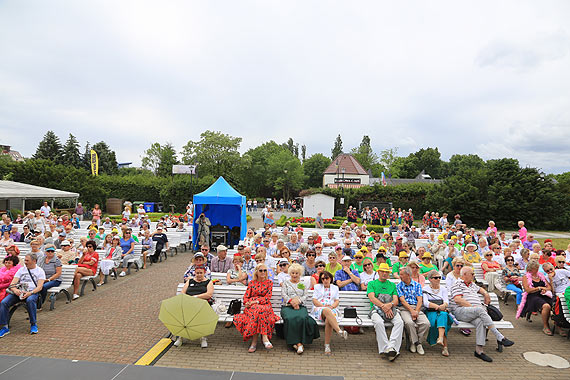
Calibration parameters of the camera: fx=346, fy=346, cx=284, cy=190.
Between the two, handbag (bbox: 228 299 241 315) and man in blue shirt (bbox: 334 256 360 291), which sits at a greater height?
man in blue shirt (bbox: 334 256 360 291)

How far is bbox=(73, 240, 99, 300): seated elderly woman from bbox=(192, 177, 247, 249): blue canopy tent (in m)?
5.65

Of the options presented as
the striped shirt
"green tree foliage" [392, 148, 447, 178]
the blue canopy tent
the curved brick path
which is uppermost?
"green tree foliage" [392, 148, 447, 178]

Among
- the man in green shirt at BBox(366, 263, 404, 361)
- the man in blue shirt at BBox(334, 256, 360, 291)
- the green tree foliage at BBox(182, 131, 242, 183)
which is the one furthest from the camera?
the green tree foliage at BBox(182, 131, 242, 183)

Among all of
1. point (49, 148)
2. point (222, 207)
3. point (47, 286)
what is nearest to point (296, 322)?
point (47, 286)

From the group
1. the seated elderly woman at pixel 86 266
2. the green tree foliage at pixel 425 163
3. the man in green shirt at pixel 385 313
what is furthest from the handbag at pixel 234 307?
the green tree foliage at pixel 425 163

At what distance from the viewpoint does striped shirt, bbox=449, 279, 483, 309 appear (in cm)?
606

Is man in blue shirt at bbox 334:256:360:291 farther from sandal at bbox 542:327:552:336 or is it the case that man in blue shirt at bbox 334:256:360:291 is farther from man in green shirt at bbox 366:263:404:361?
sandal at bbox 542:327:552:336

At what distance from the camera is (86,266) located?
8.38 metres

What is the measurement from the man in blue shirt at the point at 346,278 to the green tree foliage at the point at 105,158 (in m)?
58.7

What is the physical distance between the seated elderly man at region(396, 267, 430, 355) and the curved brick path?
13.8ft

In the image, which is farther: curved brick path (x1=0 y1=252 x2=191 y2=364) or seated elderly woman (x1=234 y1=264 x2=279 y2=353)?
seated elderly woman (x1=234 y1=264 x2=279 y2=353)

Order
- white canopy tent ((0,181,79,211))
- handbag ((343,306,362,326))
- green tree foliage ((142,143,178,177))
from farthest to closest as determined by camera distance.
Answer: green tree foliage ((142,143,178,177)) → white canopy tent ((0,181,79,211)) → handbag ((343,306,362,326))

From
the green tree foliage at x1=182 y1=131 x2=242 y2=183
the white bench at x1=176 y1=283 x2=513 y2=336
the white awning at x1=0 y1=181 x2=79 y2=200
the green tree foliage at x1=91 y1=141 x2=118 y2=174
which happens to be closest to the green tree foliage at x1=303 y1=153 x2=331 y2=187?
the green tree foliage at x1=182 y1=131 x2=242 y2=183

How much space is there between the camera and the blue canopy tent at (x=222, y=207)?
14.0 metres
